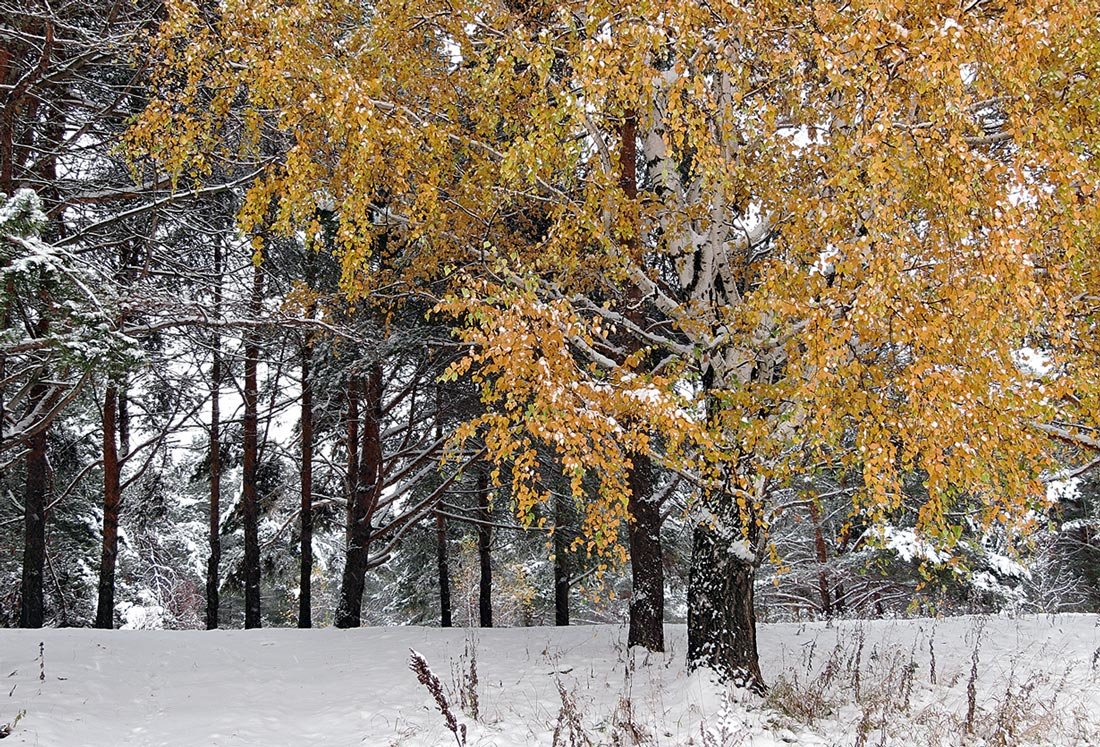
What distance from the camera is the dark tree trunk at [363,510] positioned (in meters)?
11.1

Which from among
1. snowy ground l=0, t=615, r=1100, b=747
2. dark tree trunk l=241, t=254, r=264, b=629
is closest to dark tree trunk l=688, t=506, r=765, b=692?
snowy ground l=0, t=615, r=1100, b=747

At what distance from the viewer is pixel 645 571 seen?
26.1 ft

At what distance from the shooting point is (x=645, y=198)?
6.38 metres

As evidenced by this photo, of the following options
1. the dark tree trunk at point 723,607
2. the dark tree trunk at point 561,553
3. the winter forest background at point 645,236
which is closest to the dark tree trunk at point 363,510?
the winter forest background at point 645,236

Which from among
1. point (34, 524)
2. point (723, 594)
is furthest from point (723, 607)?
point (34, 524)

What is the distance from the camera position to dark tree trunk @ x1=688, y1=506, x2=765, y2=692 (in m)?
5.98

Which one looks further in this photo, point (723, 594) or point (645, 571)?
point (645, 571)

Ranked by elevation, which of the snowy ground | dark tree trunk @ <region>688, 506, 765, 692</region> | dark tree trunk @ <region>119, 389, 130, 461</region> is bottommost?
the snowy ground

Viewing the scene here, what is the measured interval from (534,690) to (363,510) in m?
5.46

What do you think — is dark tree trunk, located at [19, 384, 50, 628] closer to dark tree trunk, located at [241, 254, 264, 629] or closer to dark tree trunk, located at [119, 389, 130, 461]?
dark tree trunk, located at [241, 254, 264, 629]

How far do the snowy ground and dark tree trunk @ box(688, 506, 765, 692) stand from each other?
10.4 inches

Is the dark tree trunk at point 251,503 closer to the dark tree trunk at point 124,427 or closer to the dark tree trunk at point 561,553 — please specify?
the dark tree trunk at point 124,427

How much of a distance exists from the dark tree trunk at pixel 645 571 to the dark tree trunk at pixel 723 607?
173cm

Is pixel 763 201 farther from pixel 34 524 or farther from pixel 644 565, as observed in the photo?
pixel 34 524
